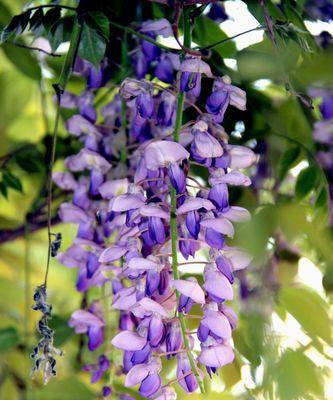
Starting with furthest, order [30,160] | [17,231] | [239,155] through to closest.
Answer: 1. [17,231]
2. [30,160]
3. [239,155]

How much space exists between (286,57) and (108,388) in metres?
0.42

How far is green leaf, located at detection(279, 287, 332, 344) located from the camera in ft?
2.33

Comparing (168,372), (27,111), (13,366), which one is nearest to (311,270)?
(168,372)

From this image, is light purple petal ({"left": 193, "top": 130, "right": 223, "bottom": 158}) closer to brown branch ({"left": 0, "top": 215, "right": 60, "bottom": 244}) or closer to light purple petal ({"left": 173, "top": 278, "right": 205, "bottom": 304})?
light purple petal ({"left": 173, "top": 278, "right": 205, "bottom": 304})

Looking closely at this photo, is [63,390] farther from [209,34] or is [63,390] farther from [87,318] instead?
[209,34]

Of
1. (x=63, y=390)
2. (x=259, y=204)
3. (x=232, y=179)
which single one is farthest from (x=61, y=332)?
(x=232, y=179)

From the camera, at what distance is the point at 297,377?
643 millimetres

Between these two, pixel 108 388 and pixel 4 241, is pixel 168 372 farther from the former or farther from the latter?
pixel 4 241

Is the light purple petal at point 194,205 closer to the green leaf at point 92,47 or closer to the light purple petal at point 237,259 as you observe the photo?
the light purple petal at point 237,259

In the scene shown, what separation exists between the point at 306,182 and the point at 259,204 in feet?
0.20

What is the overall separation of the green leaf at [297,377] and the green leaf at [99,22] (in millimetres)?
358

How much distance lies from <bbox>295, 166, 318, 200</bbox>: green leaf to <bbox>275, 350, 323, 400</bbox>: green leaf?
0.84 ft

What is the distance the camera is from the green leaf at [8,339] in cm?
103

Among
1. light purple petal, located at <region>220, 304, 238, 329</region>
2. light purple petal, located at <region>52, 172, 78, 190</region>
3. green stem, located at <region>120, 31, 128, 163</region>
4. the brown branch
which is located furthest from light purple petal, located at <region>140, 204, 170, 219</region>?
the brown branch
